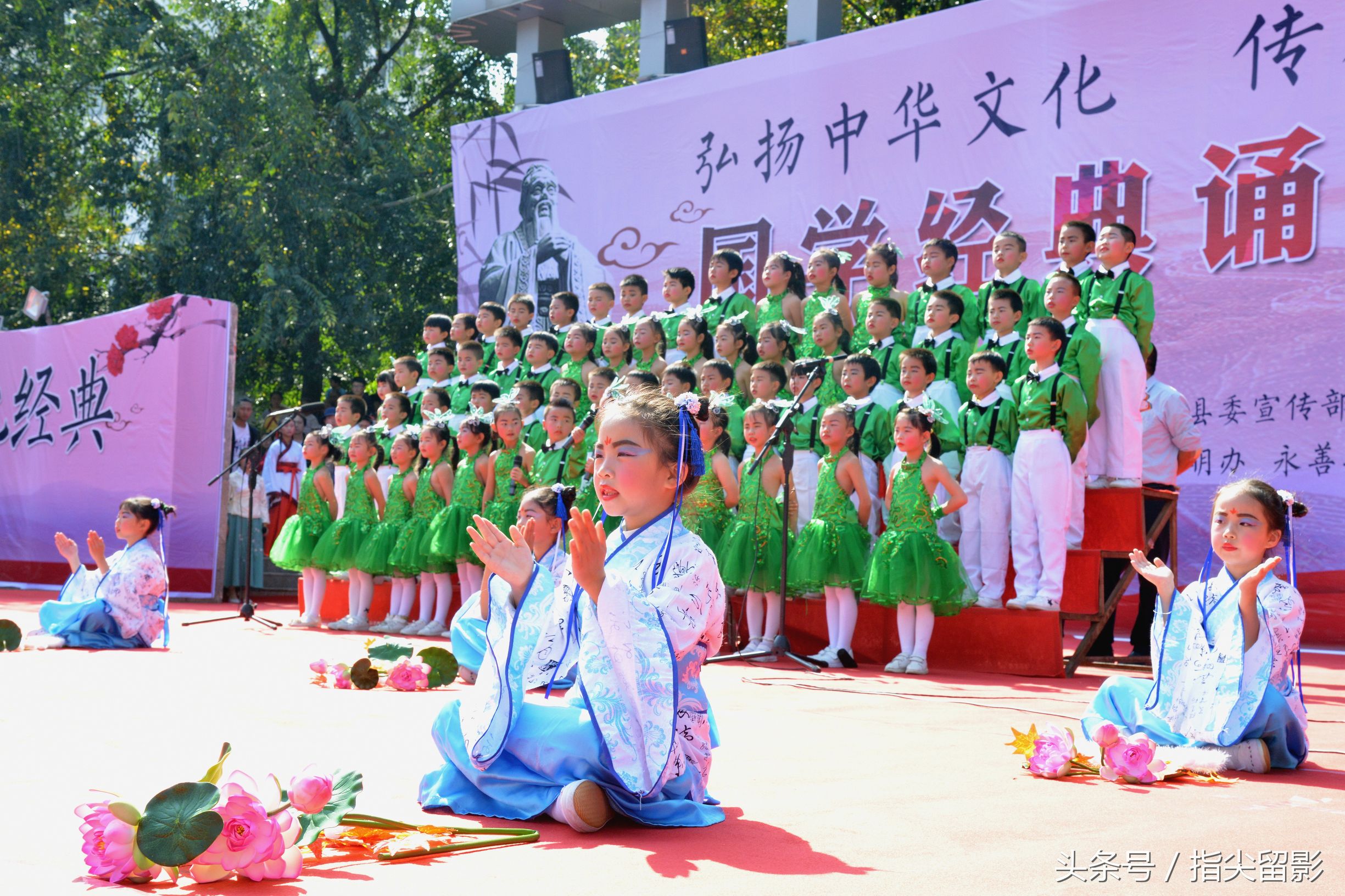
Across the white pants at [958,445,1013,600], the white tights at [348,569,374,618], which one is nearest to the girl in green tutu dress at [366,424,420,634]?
the white tights at [348,569,374,618]

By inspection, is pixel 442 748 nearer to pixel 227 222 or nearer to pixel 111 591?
pixel 111 591

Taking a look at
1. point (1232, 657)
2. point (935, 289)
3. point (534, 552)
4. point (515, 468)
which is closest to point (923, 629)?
point (534, 552)

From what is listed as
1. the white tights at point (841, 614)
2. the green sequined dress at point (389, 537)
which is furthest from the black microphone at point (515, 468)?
the white tights at point (841, 614)

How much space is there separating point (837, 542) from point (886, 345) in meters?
1.27

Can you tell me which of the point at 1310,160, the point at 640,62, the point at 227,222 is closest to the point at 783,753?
the point at 1310,160

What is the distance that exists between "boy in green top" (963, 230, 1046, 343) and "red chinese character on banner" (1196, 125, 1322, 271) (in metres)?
1.37

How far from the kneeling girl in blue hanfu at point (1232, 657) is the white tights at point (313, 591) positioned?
5.67m

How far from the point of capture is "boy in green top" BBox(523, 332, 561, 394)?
8.18m

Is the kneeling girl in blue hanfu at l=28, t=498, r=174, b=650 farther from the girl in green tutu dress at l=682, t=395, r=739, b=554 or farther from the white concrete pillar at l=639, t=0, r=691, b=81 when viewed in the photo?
the white concrete pillar at l=639, t=0, r=691, b=81

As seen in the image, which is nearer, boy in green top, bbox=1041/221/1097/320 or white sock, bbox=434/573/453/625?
boy in green top, bbox=1041/221/1097/320

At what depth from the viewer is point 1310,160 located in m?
6.66

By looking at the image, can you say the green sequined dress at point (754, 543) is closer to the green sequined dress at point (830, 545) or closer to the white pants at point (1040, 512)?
the green sequined dress at point (830, 545)

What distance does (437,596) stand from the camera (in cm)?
760

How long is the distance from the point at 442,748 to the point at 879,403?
13.1ft
